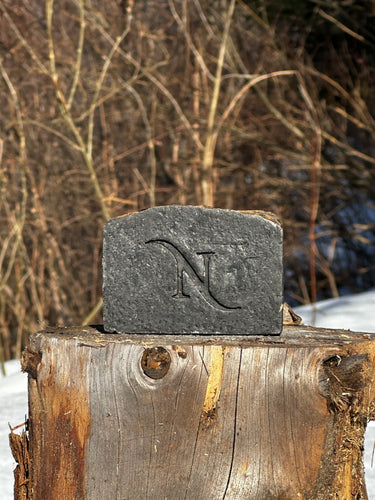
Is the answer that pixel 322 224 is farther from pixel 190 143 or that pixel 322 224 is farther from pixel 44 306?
pixel 44 306

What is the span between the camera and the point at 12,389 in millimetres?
3980

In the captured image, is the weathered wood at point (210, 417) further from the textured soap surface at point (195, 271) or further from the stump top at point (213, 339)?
the textured soap surface at point (195, 271)

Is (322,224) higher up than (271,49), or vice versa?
(271,49)

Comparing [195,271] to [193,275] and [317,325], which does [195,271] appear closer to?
[193,275]

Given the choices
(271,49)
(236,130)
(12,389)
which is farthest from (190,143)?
(12,389)

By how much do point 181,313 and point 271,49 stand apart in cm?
469

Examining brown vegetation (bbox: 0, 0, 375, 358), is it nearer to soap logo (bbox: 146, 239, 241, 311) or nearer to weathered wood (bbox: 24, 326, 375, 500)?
soap logo (bbox: 146, 239, 241, 311)

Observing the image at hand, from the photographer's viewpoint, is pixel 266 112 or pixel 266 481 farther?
pixel 266 112

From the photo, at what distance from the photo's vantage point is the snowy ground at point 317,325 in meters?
2.88

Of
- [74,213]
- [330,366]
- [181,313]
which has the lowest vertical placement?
[330,366]

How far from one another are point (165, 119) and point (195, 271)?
4162 mm

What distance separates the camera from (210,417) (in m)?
1.92

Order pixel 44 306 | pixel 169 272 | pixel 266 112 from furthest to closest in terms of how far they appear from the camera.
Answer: pixel 266 112, pixel 44 306, pixel 169 272

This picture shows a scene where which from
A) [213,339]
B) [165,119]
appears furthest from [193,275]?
[165,119]
